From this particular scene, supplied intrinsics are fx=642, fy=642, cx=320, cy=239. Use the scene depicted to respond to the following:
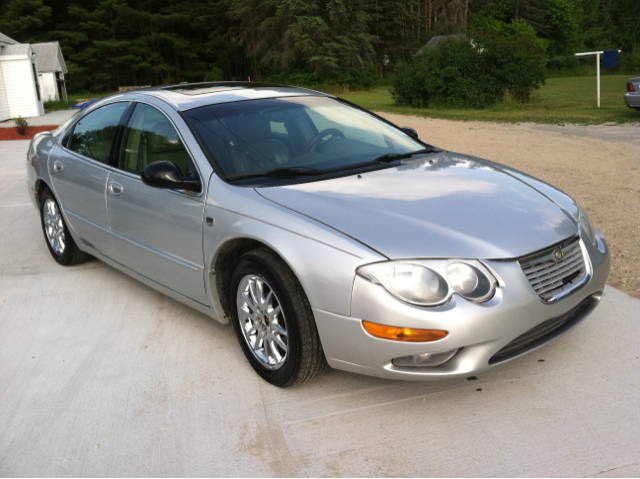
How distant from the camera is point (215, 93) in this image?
14.5ft

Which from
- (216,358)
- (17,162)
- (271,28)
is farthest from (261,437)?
(271,28)

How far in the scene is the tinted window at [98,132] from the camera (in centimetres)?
460

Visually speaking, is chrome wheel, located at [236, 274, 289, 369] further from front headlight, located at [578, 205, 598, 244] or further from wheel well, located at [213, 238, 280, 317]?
front headlight, located at [578, 205, 598, 244]

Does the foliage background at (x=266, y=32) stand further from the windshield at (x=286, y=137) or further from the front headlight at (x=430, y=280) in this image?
the front headlight at (x=430, y=280)

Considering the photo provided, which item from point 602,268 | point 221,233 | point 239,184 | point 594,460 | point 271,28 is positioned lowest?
point 594,460

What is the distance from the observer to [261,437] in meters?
2.98

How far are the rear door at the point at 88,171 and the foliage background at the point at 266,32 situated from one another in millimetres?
45490

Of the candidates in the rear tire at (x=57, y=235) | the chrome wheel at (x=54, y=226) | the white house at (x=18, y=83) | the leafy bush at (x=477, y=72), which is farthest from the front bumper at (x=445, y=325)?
the white house at (x=18, y=83)

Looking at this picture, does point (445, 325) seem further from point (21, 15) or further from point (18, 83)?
point (21, 15)

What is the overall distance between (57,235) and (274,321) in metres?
3.09

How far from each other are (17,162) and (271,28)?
46.8 m

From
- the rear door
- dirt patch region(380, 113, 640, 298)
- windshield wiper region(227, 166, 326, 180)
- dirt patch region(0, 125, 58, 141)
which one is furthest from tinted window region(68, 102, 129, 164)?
dirt patch region(0, 125, 58, 141)

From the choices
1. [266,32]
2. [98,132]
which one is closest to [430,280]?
[98,132]

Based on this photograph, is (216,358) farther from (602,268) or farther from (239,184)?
(602,268)
